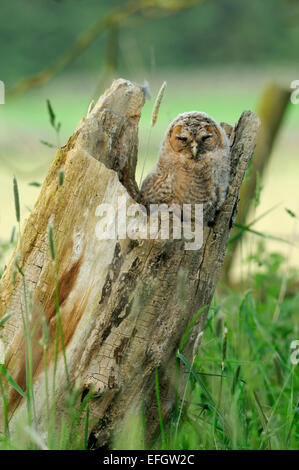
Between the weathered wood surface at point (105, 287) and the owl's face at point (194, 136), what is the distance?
0.54 ft

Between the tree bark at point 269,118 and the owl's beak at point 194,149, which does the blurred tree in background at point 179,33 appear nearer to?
the tree bark at point 269,118

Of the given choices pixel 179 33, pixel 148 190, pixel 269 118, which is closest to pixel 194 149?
pixel 148 190

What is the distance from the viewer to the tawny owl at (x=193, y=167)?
1.76 m

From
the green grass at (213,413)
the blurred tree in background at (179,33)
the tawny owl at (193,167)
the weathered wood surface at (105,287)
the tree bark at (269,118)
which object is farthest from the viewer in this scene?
the blurred tree in background at (179,33)

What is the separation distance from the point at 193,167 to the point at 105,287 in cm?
49

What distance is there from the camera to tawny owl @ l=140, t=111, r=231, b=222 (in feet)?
5.78

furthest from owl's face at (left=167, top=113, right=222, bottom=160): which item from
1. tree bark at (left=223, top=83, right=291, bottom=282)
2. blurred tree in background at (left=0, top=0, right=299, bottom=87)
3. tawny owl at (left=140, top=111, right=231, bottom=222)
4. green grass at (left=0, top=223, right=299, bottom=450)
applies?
blurred tree in background at (left=0, top=0, right=299, bottom=87)

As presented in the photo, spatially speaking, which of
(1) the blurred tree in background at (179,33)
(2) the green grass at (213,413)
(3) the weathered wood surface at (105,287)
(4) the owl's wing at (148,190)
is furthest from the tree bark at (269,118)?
(1) the blurred tree in background at (179,33)

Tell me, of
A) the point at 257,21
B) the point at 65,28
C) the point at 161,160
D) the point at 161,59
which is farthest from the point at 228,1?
the point at 161,160

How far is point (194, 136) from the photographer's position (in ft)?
5.84

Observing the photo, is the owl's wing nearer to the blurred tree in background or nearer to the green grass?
the green grass

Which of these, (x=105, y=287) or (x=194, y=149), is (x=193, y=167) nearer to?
(x=194, y=149)

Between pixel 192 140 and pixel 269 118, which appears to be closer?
pixel 192 140
